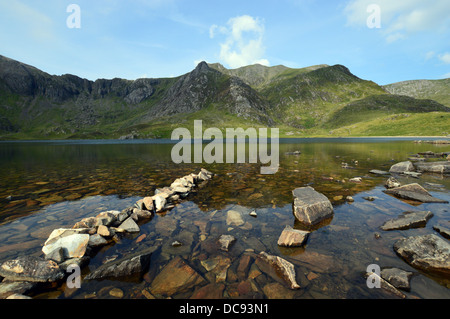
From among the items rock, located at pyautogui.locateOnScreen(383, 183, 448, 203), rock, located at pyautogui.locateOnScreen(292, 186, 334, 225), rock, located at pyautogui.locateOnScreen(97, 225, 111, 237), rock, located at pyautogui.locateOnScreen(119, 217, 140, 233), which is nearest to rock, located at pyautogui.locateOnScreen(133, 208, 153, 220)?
rock, located at pyautogui.locateOnScreen(119, 217, 140, 233)

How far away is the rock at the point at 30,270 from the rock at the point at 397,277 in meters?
10.2

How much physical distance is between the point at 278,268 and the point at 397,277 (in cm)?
337

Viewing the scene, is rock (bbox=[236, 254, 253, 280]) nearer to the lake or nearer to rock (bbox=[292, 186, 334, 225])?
the lake

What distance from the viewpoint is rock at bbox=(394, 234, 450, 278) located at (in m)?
5.99

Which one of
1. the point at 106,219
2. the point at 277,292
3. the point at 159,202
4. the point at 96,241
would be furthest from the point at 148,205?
the point at 277,292

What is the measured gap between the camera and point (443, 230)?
8.11 meters

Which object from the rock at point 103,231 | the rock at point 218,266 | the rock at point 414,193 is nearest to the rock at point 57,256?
the rock at point 103,231

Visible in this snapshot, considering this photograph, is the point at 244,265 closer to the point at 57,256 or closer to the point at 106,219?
the point at 57,256

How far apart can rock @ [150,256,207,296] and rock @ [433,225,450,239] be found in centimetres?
1021

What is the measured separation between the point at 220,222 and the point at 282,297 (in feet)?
16.7

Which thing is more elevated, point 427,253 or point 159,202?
point 159,202

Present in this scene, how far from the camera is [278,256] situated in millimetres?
6887

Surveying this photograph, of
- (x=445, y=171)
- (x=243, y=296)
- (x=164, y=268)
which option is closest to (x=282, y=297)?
(x=243, y=296)

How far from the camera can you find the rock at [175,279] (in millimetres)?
5545
